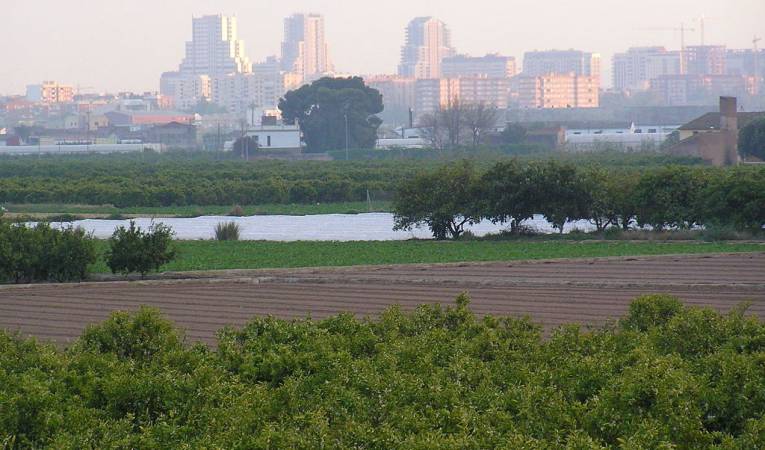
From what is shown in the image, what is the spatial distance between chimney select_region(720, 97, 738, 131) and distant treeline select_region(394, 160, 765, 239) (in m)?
41.1

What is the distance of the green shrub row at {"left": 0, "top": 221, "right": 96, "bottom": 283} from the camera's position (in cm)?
2658

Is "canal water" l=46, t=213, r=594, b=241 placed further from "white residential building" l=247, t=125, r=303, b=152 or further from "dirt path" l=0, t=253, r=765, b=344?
"white residential building" l=247, t=125, r=303, b=152

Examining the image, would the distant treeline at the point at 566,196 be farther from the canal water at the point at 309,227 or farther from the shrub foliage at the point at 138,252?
the shrub foliage at the point at 138,252


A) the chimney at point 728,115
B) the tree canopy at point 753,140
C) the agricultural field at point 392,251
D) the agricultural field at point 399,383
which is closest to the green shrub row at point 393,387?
the agricultural field at point 399,383

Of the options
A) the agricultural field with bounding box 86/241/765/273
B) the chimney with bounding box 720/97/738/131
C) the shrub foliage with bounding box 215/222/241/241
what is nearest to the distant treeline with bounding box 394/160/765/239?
the agricultural field with bounding box 86/241/765/273

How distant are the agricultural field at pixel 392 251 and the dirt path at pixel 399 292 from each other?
5.14ft

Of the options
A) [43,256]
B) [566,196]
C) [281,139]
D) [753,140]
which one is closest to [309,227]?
[566,196]

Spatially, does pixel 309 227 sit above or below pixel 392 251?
below

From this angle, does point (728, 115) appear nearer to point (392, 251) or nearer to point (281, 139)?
point (281, 139)

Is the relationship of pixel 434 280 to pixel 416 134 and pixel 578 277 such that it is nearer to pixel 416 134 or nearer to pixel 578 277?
pixel 578 277

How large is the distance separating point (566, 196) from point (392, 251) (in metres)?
6.99

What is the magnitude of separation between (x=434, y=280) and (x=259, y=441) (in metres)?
15.0

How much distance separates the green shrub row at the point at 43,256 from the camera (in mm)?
26578

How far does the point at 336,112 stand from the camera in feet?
358
